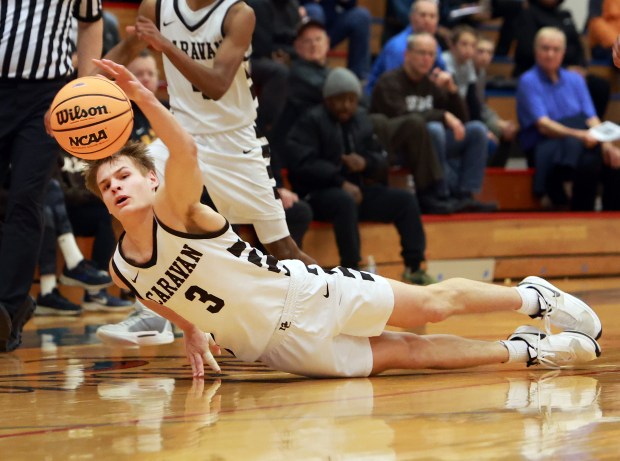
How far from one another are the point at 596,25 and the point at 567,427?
422 centimetres

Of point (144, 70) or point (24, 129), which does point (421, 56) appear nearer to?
point (144, 70)

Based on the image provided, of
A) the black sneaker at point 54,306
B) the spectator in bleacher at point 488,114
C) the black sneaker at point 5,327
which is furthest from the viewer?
the spectator in bleacher at point 488,114

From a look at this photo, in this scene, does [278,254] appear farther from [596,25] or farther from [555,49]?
[555,49]

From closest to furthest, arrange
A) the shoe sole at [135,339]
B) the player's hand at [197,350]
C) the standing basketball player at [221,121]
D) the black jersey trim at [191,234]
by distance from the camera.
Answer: the black jersey trim at [191,234] < the player's hand at [197,350] < the shoe sole at [135,339] < the standing basketball player at [221,121]

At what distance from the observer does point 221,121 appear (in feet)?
19.7

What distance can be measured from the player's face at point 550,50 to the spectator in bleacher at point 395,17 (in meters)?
1.75

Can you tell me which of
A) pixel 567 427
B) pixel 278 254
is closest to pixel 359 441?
pixel 567 427

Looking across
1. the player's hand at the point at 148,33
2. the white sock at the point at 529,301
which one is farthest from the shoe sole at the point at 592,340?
the player's hand at the point at 148,33

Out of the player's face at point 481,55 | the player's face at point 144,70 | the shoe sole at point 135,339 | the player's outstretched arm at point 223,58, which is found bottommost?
the shoe sole at point 135,339

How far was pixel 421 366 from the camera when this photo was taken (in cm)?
453

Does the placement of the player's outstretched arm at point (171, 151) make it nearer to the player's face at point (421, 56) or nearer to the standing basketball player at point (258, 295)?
the standing basketball player at point (258, 295)

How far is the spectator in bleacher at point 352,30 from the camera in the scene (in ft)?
36.8

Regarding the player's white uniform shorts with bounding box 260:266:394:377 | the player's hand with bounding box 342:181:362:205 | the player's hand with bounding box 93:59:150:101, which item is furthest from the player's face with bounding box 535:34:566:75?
the player's hand with bounding box 93:59:150:101

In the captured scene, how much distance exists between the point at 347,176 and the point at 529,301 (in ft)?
15.1
